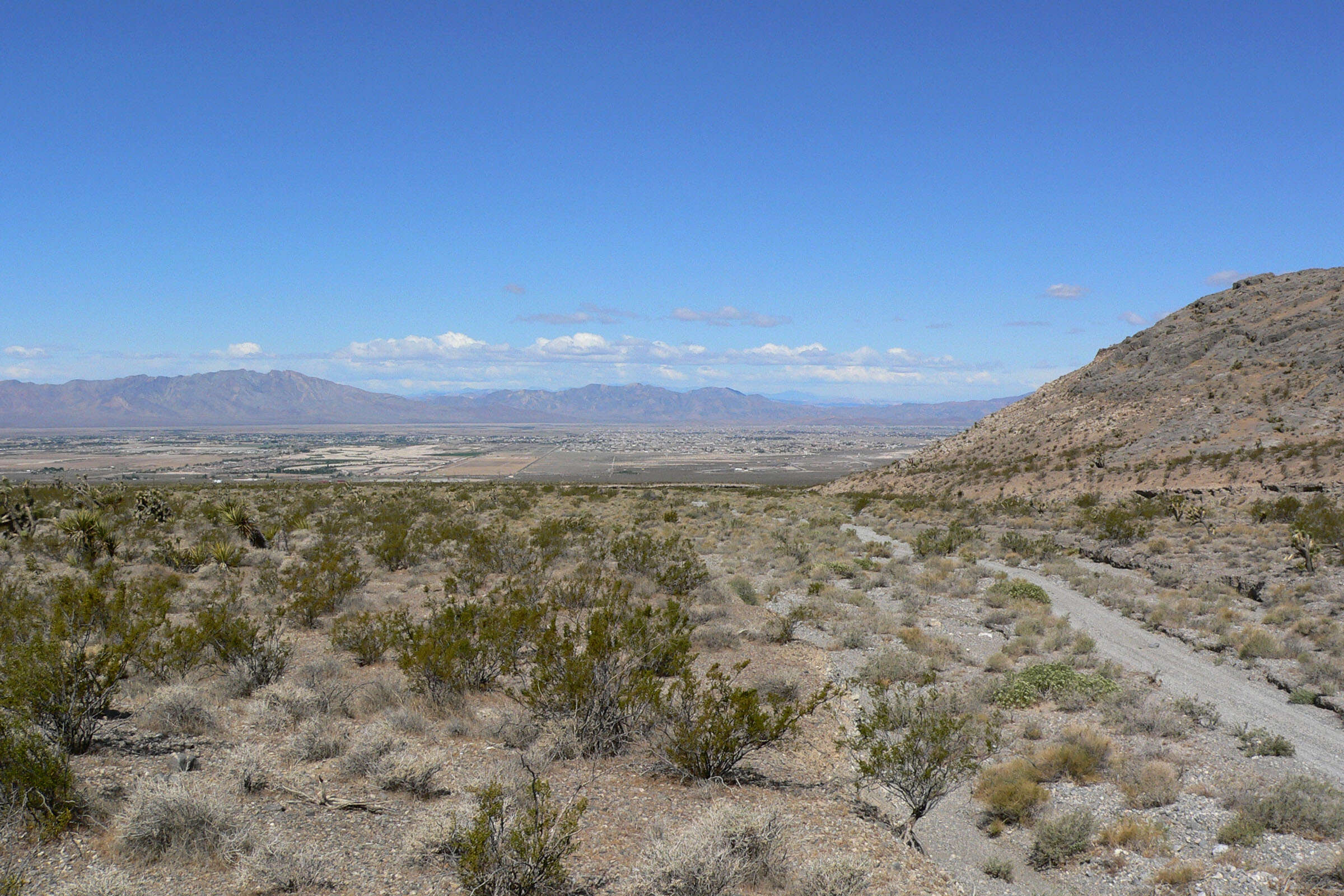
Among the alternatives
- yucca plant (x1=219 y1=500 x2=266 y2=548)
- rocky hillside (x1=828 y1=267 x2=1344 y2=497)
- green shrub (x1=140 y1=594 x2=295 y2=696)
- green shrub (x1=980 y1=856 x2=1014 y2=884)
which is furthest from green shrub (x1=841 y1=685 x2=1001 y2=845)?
rocky hillside (x1=828 y1=267 x2=1344 y2=497)

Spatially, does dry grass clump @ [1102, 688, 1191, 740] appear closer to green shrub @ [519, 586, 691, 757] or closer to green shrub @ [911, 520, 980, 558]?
green shrub @ [519, 586, 691, 757]

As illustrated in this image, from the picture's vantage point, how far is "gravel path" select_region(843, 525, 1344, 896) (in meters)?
6.68

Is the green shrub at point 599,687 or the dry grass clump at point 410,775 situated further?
the green shrub at point 599,687

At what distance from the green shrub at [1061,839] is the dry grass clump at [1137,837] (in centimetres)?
15

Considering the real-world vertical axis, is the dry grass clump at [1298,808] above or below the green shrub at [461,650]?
below

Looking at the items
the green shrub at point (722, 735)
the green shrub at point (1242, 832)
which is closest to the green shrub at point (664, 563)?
the green shrub at point (722, 735)

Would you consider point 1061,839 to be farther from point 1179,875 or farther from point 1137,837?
point 1179,875

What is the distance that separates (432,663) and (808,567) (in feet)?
45.6

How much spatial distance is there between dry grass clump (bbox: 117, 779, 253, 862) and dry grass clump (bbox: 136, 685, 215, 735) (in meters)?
2.78

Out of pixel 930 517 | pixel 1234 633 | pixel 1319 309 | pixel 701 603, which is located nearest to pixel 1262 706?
pixel 1234 633

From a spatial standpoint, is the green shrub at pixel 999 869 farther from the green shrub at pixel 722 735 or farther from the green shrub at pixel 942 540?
the green shrub at pixel 942 540

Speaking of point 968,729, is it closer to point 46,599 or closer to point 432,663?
point 432,663

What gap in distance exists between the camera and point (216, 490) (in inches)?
1705

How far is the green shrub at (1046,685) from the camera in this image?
1066 centimetres
